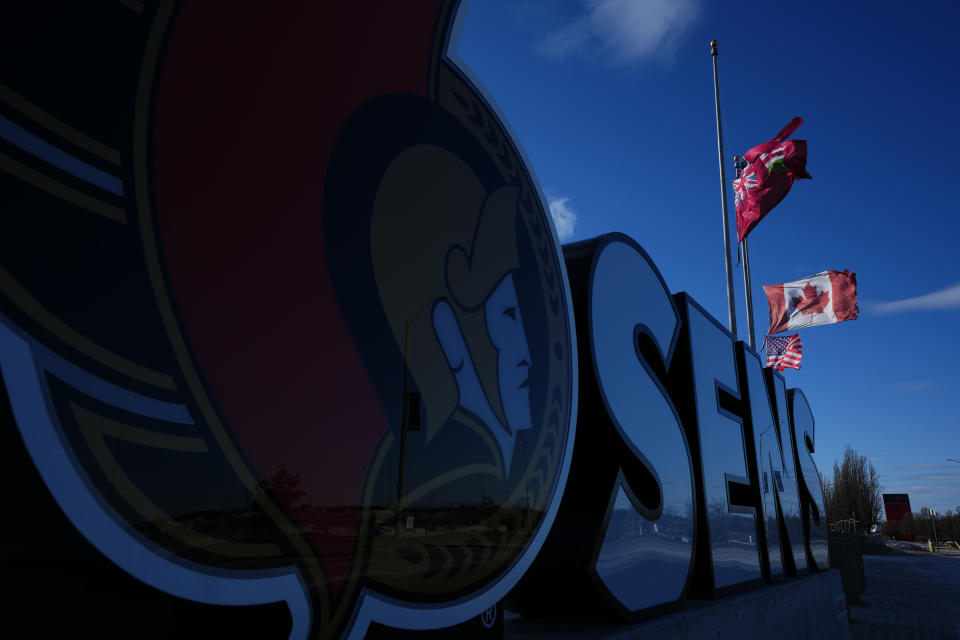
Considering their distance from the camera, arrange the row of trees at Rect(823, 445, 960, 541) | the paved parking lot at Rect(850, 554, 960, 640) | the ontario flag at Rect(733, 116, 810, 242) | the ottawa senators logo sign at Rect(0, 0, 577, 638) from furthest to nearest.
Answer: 1. the row of trees at Rect(823, 445, 960, 541)
2. the ontario flag at Rect(733, 116, 810, 242)
3. the paved parking lot at Rect(850, 554, 960, 640)
4. the ottawa senators logo sign at Rect(0, 0, 577, 638)

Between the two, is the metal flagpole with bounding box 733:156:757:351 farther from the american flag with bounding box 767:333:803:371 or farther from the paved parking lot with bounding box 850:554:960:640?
the paved parking lot with bounding box 850:554:960:640

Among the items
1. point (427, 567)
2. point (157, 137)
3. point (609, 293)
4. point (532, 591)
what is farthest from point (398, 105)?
point (532, 591)

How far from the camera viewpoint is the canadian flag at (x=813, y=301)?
17344 mm

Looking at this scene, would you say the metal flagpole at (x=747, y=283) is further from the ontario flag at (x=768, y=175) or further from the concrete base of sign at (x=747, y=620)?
the concrete base of sign at (x=747, y=620)

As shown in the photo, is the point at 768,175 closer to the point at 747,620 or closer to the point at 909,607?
the point at 909,607

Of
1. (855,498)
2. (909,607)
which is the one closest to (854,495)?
(855,498)

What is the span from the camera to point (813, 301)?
703 inches

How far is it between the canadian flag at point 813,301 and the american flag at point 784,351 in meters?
0.36

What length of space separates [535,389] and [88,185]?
284 cm

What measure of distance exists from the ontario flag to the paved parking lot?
8710 millimetres

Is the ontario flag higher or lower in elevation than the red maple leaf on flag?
higher

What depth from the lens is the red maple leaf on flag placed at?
17.7m

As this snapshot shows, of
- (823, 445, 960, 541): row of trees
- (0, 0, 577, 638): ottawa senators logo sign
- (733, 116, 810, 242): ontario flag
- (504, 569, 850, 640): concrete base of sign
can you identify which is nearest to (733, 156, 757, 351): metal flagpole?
(733, 116, 810, 242): ontario flag

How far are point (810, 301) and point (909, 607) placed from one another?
7977 mm
